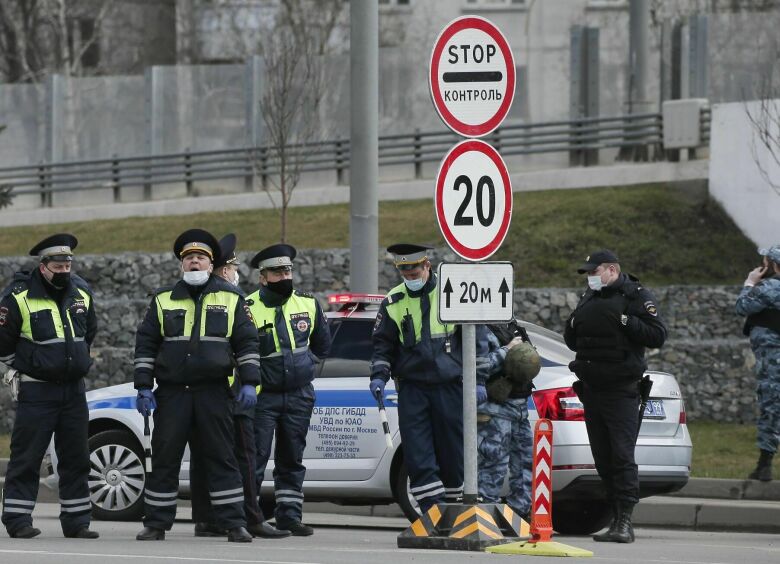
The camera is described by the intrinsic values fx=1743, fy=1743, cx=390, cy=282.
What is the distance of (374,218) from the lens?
15219mm

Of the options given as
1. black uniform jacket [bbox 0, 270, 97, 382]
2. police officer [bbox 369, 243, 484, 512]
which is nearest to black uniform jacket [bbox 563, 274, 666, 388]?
police officer [bbox 369, 243, 484, 512]

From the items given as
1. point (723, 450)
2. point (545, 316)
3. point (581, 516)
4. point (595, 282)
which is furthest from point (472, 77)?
point (545, 316)

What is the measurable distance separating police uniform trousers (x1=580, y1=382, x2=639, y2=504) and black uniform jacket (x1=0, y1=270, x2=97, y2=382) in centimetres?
345

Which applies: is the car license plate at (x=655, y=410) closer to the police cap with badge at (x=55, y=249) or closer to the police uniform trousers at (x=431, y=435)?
the police uniform trousers at (x=431, y=435)

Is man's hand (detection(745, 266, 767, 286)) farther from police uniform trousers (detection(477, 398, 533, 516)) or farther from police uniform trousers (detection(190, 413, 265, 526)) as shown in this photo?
police uniform trousers (detection(190, 413, 265, 526))

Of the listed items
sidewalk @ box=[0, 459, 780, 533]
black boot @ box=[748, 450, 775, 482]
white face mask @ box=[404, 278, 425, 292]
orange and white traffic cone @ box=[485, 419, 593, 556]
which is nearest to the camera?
orange and white traffic cone @ box=[485, 419, 593, 556]

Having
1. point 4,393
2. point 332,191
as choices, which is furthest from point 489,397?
point 332,191

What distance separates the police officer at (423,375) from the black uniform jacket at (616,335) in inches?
37.4

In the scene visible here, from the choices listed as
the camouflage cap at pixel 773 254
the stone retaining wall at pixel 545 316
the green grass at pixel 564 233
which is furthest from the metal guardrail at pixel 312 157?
the camouflage cap at pixel 773 254

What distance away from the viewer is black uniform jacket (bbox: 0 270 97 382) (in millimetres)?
11375

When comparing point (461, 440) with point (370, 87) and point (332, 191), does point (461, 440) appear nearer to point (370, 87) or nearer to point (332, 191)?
point (370, 87)

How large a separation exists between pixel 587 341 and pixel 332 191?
56.6 feet

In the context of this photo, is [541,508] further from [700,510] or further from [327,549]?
[700,510]

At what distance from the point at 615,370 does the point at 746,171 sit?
12263mm
